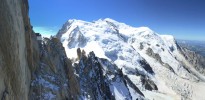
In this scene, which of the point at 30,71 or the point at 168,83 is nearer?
the point at 30,71

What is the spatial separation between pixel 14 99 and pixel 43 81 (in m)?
17.0

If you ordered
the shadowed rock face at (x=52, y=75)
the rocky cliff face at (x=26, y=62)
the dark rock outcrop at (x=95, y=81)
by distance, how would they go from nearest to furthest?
the rocky cliff face at (x=26, y=62) → the shadowed rock face at (x=52, y=75) → the dark rock outcrop at (x=95, y=81)

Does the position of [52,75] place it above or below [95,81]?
above

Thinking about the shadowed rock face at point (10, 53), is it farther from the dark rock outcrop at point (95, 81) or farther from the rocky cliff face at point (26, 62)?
the dark rock outcrop at point (95, 81)

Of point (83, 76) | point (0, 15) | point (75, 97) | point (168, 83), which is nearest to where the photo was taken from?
point (0, 15)

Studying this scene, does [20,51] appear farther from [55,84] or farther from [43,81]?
[55,84]

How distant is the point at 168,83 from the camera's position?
7805 inches

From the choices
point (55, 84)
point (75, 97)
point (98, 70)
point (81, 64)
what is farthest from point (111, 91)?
point (55, 84)

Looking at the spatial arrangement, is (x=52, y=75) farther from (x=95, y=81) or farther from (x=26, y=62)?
(x=95, y=81)

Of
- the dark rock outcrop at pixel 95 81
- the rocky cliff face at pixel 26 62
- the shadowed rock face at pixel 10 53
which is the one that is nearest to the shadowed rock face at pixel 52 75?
the rocky cliff face at pixel 26 62

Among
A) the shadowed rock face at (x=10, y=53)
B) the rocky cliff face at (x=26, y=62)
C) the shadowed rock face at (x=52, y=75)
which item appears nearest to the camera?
the shadowed rock face at (x=10, y=53)

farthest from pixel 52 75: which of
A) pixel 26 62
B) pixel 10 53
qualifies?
pixel 10 53

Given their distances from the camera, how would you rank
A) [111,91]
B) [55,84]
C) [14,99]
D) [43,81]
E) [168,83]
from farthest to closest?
[168,83]
[111,91]
[55,84]
[43,81]
[14,99]

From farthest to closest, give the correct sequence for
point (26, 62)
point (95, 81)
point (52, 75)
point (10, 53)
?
point (95, 81) → point (52, 75) → point (26, 62) → point (10, 53)
